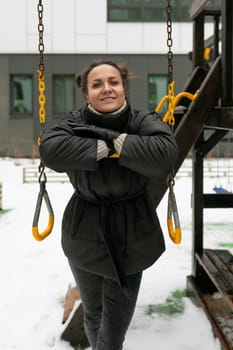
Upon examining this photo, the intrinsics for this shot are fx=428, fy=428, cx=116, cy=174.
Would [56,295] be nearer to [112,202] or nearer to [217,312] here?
[217,312]

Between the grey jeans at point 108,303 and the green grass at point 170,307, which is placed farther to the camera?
the green grass at point 170,307

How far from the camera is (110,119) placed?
212 cm

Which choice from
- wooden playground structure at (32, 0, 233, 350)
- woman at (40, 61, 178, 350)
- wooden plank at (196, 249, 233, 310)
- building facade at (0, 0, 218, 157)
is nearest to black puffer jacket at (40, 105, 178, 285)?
woman at (40, 61, 178, 350)

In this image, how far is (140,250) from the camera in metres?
2.15

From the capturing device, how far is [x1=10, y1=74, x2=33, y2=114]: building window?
61.9 ft

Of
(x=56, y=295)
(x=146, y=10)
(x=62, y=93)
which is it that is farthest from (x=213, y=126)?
(x=146, y=10)

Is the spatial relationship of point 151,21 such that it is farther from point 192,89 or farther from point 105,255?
point 105,255

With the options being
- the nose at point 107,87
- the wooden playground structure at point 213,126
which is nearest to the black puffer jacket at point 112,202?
the nose at point 107,87

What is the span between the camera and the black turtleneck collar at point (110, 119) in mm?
2119

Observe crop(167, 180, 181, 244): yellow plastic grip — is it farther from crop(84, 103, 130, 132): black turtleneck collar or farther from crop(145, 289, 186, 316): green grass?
crop(145, 289, 186, 316): green grass

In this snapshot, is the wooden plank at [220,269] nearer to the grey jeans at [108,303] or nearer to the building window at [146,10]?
the grey jeans at [108,303]

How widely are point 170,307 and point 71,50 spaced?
51.7ft

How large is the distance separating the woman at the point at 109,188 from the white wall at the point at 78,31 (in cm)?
1657

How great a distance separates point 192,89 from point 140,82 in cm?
1490
